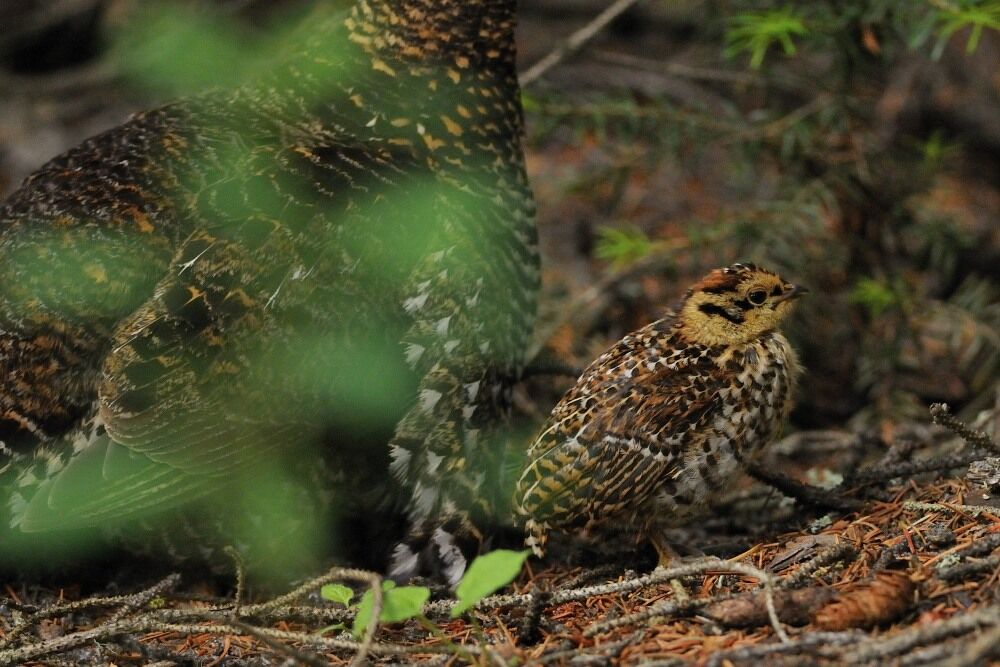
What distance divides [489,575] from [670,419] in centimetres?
108

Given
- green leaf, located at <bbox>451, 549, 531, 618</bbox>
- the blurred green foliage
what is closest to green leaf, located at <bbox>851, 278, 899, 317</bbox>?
the blurred green foliage

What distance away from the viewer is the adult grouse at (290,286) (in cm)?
367

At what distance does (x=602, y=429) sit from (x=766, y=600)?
878mm

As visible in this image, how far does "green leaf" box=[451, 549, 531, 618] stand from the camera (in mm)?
2676

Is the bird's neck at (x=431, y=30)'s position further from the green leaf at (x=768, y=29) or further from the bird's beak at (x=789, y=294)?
the bird's beak at (x=789, y=294)

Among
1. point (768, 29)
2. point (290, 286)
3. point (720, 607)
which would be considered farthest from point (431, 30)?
point (720, 607)

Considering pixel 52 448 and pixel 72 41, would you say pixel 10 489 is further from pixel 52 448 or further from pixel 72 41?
pixel 72 41

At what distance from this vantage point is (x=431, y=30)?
14.5 feet

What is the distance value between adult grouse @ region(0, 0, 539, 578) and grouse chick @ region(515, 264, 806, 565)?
567mm

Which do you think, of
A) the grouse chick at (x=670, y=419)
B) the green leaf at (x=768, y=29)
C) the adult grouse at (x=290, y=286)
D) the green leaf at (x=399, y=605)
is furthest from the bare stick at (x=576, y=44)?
the green leaf at (x=399, y=605)

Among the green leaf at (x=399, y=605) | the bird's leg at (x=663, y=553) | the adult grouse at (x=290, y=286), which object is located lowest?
the bird's leg at (x=663, y=553)

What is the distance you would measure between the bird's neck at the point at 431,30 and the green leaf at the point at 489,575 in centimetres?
244

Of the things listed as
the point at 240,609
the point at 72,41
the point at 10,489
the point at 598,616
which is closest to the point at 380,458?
the point at 240,609

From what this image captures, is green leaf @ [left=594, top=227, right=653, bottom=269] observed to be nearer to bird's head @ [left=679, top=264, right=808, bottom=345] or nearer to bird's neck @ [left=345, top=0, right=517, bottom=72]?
bird's neck @ [left=345, top=0, right=517, bottom=72]
